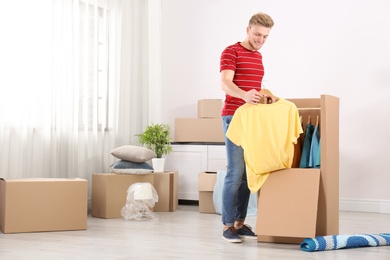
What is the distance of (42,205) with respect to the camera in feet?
12.9

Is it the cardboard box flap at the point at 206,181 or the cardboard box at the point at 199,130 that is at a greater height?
the cardboard box at the point at 199,130

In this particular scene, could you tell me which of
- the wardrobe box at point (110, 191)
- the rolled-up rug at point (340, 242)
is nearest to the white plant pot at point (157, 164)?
the wardrobe box at point (110, 191)

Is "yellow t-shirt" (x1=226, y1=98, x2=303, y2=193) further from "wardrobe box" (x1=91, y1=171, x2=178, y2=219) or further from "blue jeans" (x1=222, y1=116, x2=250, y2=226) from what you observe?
"wardrobe box" (x1=91, y1=171, x2=178, y2=219)

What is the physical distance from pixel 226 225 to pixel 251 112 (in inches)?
26.1

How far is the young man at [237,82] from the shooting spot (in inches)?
135

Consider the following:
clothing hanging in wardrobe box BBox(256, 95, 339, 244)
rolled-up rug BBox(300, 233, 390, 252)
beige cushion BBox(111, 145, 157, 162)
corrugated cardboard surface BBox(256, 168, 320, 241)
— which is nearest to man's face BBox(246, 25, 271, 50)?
clothing hanging in wardrobe box BBox(256, 95, 339, 244)

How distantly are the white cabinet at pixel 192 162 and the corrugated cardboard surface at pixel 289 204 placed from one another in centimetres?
210

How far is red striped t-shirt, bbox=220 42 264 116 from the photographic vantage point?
3455 mm

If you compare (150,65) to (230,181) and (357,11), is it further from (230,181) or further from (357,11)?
(230,181)

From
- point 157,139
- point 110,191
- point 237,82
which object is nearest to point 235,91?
point 237,82

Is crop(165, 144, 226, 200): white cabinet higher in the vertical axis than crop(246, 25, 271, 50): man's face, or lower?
lower

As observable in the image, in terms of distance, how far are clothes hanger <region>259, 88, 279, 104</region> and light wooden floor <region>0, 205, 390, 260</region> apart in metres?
0.79

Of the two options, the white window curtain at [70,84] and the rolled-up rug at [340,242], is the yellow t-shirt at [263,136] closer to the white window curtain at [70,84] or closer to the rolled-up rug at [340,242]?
the rolled-up rug at [340,242]

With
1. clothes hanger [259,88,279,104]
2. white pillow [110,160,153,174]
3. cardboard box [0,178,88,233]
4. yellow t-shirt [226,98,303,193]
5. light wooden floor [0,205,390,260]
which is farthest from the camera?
white pillow [110,160,153,174]
